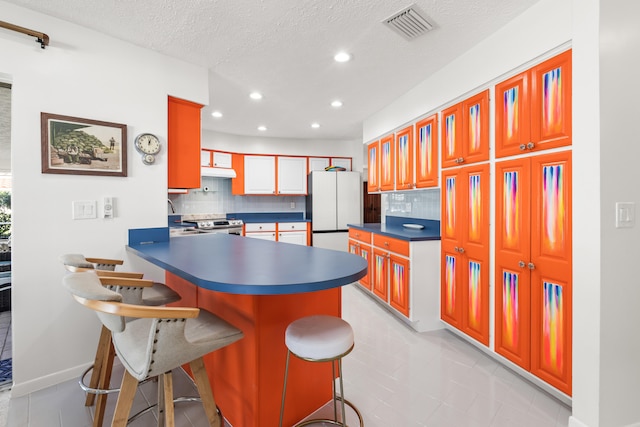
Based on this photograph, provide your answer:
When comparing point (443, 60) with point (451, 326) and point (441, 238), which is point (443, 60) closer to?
point (441, 238)

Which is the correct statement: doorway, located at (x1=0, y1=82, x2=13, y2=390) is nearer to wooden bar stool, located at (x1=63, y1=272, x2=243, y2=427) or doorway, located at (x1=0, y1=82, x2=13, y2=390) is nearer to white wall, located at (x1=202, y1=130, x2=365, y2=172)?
wooden bar stool, located at (x1=63, y1=272, x2=243, y2=427)

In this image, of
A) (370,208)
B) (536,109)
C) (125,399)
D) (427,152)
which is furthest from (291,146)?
(125,399)

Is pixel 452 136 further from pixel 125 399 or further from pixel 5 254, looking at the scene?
pixel 5 254

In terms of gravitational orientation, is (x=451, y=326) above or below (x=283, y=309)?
below

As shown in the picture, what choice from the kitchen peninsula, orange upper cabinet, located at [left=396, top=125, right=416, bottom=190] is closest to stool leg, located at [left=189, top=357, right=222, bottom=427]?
the kitchen peninsula

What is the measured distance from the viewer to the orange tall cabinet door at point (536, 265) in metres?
1.74

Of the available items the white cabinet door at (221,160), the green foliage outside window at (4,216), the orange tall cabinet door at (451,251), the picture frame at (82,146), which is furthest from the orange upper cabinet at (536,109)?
the green foliage outside window at (4,216)

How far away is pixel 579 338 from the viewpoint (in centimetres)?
152

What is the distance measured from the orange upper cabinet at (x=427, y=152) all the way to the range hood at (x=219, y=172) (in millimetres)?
3233

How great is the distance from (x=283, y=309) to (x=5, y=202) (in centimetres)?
476

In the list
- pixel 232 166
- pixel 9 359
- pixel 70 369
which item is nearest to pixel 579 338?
pixel 70 369

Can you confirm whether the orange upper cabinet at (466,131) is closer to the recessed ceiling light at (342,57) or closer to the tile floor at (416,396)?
the recessed ceiling light at (342,57)

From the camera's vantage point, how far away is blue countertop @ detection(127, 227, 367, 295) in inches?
42.6

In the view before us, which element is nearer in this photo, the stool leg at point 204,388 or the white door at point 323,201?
Answer: the stool leg at point 204,388
